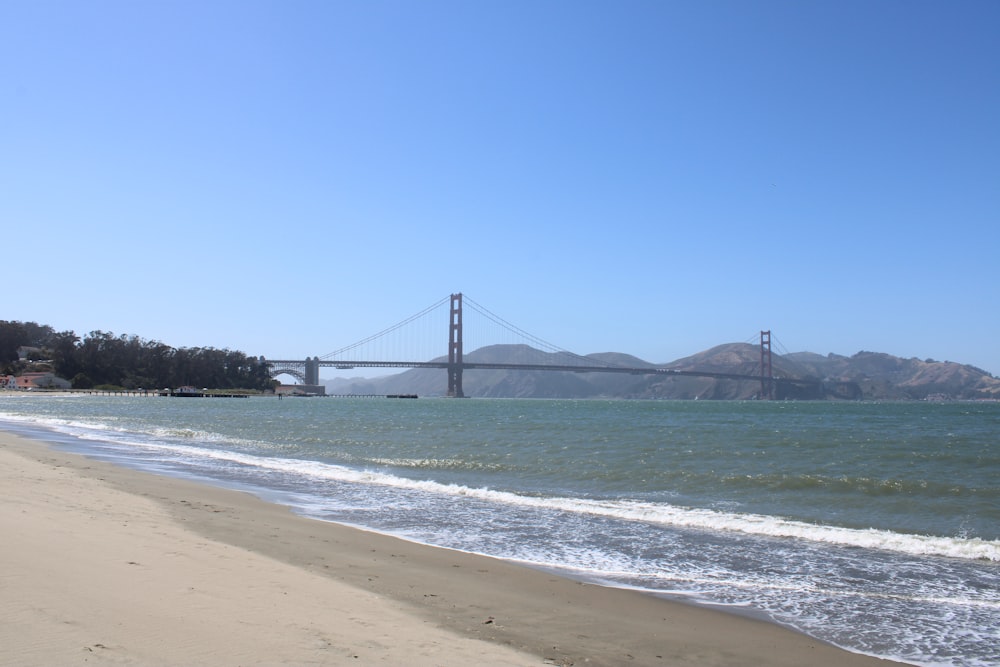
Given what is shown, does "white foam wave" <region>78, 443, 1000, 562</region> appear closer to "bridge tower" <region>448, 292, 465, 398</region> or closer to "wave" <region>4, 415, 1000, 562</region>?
"wave" <region>4, 415, 1000, 562</region>

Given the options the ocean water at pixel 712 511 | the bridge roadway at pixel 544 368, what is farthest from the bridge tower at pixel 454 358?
the ocean water at pixel 712 511

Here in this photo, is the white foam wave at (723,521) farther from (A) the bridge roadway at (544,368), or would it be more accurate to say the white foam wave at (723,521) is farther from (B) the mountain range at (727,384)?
(B) the mountain range at (727,384)

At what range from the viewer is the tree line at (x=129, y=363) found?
10469 centimetres

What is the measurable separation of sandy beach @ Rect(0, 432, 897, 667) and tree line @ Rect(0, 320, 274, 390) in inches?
4355

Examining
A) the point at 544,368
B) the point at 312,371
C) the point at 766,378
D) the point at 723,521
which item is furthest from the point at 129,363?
the point at 723,521

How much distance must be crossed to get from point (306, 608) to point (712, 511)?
7392mm

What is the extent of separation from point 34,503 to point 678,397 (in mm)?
135869

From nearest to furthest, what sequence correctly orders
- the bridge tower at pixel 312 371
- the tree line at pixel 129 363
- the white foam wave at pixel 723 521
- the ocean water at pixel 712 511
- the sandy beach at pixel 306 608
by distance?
1. the sandy beach at pixel 306 608
2. the ocean water at pixel 712 511
3. the white foam wave at pixel 723 521
4. the tree line at pixel 129 363
5. the bridge tower at pixel 312 371

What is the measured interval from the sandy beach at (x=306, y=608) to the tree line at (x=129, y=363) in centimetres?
11061

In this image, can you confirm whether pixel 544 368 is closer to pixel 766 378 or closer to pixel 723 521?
pixel 766 378

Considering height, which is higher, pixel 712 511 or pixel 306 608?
pixel 306 608

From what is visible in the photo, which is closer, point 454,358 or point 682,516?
point 682,516

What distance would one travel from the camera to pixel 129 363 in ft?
375

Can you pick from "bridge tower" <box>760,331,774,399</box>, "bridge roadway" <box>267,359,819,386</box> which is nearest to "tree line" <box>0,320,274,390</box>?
"bridge roadway" <box>267,359,819,386</box>
